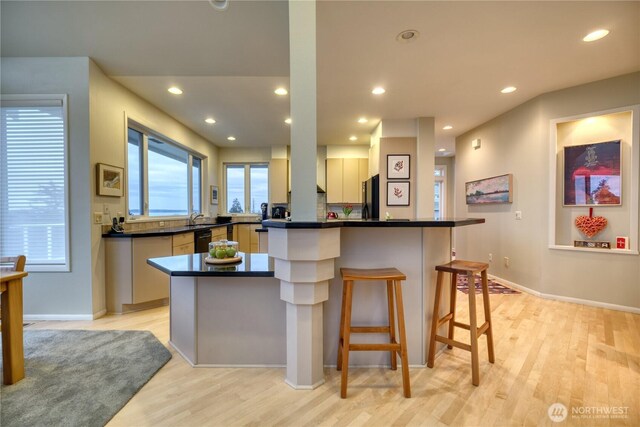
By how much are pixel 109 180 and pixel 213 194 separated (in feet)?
9.88

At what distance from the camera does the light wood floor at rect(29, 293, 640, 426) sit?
1414 mm

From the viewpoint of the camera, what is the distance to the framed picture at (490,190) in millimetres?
3951

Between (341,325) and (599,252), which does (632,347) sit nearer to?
(599,252)

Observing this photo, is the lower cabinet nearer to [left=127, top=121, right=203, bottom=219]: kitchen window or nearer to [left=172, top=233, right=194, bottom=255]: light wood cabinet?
Result: [left=172, top=233, right=194, bottom=255]: light wood cabinet

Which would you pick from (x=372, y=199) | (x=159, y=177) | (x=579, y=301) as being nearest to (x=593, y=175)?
(x=579, y=301)

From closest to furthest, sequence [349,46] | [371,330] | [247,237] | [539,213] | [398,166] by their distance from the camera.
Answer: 1. [371,330]
2. [349,46]
3. [539,213]
4. [398,166]
5. [247,237]

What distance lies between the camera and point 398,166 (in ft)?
14.9

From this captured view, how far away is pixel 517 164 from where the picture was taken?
3822 millimetres

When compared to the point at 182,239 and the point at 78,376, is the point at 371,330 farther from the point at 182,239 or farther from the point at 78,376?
the point at 182,239

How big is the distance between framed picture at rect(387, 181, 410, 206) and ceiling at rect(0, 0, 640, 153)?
4.33 ft

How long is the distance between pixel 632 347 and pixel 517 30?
8.94 ft

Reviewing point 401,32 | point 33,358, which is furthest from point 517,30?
point 33,358

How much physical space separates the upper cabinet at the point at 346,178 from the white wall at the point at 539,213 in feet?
7.66

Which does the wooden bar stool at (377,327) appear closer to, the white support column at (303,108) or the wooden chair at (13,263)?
the white support column at (303,108)
